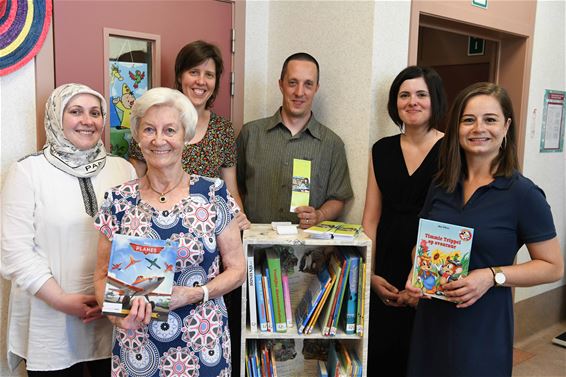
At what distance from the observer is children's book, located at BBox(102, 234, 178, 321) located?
4.65 ft

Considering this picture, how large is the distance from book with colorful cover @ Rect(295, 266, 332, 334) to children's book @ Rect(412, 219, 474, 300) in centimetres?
41

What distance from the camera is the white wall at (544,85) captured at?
11.3 feet

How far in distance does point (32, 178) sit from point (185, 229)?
0.63m

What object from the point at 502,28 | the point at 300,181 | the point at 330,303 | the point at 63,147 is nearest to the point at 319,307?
the point at 330,303

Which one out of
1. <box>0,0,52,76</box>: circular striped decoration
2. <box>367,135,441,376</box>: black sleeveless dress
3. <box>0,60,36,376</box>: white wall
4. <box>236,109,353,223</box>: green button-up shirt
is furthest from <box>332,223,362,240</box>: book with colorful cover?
<box>0,0,52,76</box>: circular striped decoration

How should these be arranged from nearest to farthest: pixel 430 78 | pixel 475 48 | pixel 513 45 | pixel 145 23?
pixel 430 78 < pixel 145 23 < pixel 513 45 < pixel 475 48

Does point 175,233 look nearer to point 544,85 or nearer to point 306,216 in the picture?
point 306,216

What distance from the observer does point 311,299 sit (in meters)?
2.01

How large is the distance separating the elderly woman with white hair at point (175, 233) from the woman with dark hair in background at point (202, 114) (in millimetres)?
601

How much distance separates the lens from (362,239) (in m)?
1.94

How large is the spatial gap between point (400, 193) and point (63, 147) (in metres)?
1.38

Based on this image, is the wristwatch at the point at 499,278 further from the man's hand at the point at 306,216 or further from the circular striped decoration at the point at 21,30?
the circular striped decoration at the point at 21,30

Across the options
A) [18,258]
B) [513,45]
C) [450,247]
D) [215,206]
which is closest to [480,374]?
[450,247]

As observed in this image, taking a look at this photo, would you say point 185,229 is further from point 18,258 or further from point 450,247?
point 450,247
